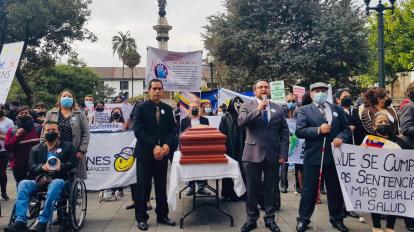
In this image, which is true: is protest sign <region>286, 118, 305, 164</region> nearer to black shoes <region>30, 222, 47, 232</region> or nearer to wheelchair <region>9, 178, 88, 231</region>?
wheelchair <region>9, 178, 88, 231</region>

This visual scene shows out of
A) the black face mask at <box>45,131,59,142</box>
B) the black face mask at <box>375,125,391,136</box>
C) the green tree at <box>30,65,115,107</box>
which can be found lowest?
the black face mask at <box>45,131,59,142</box>

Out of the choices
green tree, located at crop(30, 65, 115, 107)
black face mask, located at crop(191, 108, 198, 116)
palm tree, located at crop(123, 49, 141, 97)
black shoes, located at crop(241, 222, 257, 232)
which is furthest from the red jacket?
palm tree, located at crop(123, 49, 141, 97)

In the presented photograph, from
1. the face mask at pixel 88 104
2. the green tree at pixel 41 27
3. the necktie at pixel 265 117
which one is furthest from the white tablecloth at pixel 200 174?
the green tree at pixel 41 27

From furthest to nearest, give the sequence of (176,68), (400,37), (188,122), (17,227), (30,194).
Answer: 1. (400,37)
2. (176,68)
3. (188,122)
4. (30,194)
5. (17,227)

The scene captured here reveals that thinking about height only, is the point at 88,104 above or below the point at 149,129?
above

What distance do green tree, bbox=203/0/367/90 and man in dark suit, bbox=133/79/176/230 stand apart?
2160 centimetres

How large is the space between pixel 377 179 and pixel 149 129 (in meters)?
3.17

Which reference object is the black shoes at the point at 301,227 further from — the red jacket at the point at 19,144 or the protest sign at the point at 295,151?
the red jacket at the point at 19,144

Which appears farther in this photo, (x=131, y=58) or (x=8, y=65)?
(x=131, y=58)

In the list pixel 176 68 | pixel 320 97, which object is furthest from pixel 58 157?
pixel 176 68

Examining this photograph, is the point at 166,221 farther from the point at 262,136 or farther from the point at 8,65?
the point at 8,65

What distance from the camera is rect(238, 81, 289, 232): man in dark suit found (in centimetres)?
604

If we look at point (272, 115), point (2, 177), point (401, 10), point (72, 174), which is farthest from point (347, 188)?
point (401, 10)

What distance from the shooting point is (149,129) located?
6375 mm
